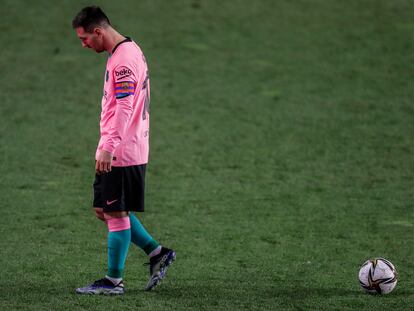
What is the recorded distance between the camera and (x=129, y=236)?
5.00m

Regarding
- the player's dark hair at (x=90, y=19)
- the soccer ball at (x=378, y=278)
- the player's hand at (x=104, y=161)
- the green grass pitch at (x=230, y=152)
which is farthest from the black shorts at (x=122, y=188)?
the soccer ball at (x=378, y=278)

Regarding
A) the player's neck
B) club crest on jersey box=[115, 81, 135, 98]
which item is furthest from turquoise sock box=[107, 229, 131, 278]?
the player's neck

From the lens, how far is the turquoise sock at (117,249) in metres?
4.93

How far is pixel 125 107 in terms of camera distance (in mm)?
4699

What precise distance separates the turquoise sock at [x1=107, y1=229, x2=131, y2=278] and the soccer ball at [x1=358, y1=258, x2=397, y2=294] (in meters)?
1.51

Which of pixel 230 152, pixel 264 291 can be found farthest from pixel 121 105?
pixel 230 152

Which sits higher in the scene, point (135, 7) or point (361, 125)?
point (135, 7)

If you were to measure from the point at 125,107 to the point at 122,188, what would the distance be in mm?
502

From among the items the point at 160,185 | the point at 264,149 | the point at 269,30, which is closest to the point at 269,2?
the point at 269,30

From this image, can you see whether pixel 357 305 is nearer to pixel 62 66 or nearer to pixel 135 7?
pixel 62 66

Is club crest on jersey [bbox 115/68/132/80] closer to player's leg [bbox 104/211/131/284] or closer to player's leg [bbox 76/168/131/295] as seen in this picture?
player's leg [bbox 76/168/131/295]

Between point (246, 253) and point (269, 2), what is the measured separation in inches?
324

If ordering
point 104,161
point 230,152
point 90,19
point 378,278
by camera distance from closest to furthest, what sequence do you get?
point 104,161 < point 90,19 < point 378,278 < point 230,152

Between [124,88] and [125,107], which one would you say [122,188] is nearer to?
[125,107]
